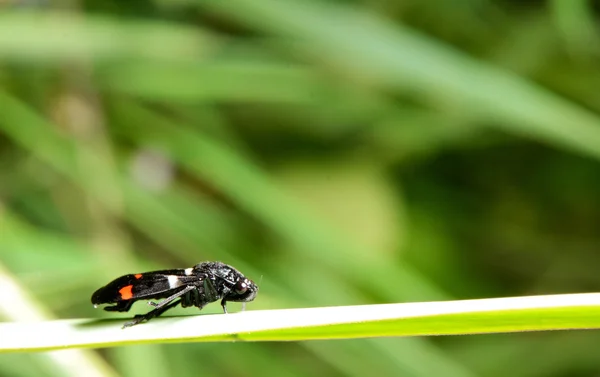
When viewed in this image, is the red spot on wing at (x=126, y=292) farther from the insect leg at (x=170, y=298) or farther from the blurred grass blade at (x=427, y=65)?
the blurred grass blade at (x=427, y=65)

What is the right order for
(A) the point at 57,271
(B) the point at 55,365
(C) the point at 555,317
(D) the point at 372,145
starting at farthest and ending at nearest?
(D) the point at 372,145 → (A) the point at 57,271 → (B) the point at 55,365 → (C) the point at 555,317

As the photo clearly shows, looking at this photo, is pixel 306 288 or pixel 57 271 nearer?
pixel 57 271

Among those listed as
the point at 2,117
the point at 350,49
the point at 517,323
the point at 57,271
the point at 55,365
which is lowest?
the point at 517,323

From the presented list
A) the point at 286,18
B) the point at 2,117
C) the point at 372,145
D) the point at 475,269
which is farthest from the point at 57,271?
the point at 475,269

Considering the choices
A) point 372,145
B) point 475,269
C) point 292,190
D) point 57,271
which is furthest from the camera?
point 475,269

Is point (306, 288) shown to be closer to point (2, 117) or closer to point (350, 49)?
point (350, 49)

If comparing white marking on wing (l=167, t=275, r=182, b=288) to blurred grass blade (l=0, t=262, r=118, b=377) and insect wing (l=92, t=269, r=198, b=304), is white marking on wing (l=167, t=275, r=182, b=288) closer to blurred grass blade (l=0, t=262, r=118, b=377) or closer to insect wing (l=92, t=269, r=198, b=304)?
insect wing (l=92, t=269, r=198, b=304)

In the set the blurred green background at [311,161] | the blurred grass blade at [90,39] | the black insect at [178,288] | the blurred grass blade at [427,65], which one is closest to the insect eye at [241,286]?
the black insect at [178,288]

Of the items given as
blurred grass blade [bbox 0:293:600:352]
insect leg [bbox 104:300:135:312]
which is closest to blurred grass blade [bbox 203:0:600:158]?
insect leg [bbox 104:300:135:312]
